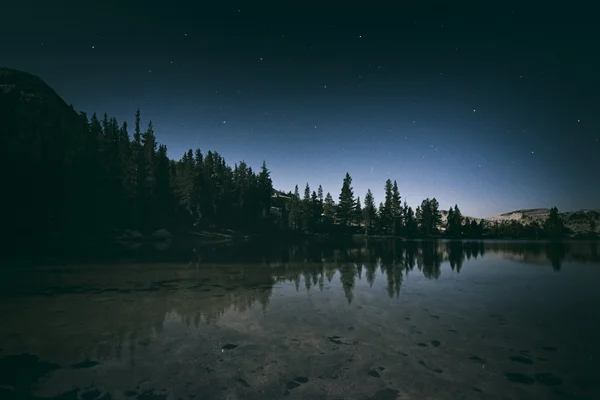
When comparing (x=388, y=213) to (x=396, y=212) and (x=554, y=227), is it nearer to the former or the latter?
(x=396, y=212)

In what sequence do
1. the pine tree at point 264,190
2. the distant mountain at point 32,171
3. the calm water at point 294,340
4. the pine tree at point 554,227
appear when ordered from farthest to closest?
1. the pine tree at point 554,227
2. the pine tree at point 264,190
3. the distant mountain at point 32,171
4. the calm water at point 294,340

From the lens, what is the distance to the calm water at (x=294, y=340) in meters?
6.22

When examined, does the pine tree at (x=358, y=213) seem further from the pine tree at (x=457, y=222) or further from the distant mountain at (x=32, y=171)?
the distant mountain at (x=32, y=171)

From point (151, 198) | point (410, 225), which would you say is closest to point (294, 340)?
point (151, 198)

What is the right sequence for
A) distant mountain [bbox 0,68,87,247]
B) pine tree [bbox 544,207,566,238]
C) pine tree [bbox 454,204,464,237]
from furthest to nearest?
pine tree [bbox 544,207,566,238] → pine tree [bbox 454,204,464,237] → distant mountain [bbox 0,68,87,247]

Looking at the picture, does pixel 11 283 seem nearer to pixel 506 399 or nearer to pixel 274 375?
pixel 274 375

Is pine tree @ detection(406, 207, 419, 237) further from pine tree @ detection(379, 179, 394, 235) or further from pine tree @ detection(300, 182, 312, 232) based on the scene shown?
pine tree @ detection(300, 182, 312, 232)

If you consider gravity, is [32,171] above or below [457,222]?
above

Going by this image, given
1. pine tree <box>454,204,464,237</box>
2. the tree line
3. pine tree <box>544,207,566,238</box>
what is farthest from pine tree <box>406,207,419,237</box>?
pine tree <box>544,207,566,238</box>

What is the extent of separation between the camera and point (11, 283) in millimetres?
17125

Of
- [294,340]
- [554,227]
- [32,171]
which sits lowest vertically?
[294,340]

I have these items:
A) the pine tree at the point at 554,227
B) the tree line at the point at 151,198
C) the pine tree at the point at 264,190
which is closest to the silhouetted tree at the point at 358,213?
the tree line at the point at 151,198

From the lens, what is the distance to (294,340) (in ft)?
29.3

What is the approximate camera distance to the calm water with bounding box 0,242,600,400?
622cm
